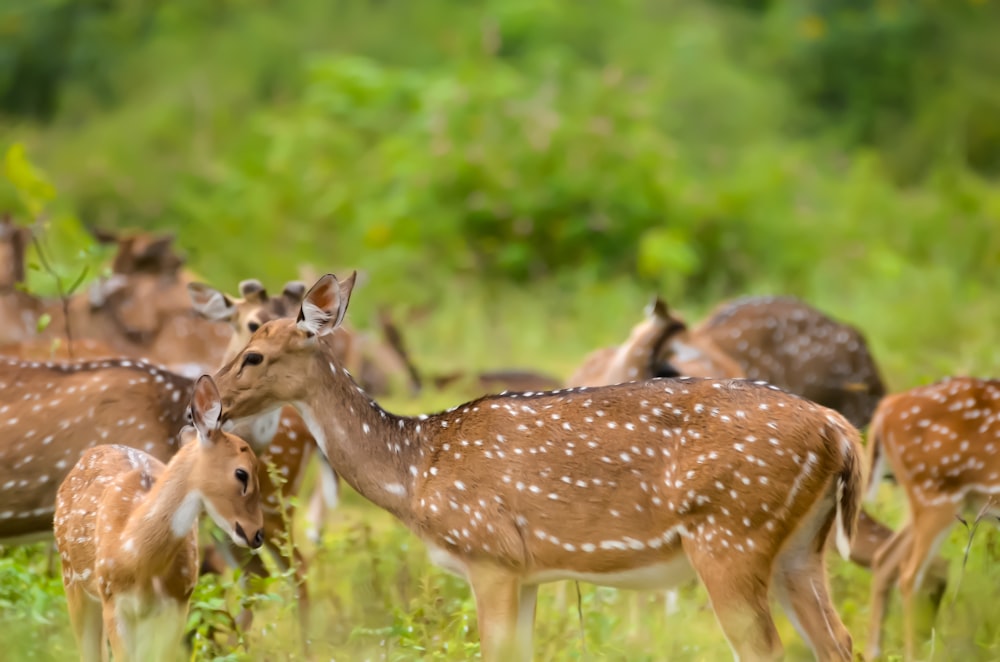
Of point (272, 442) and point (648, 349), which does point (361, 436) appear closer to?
point (272, 442)

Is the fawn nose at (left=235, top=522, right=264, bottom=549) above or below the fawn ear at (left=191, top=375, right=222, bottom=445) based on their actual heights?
below

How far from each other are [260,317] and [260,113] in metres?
12.8

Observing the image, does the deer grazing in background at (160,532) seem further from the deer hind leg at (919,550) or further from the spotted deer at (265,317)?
the deer hind leg at (919,550)

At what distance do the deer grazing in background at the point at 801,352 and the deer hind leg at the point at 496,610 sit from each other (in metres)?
4.30

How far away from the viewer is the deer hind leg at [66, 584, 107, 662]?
6.09 m

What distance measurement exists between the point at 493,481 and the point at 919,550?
2488 millimetres

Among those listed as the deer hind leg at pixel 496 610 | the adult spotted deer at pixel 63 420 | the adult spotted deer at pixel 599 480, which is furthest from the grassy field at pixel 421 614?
the adult spotted deer at pixel 599 480

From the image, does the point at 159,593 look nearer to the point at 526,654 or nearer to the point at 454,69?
the point at 526,654

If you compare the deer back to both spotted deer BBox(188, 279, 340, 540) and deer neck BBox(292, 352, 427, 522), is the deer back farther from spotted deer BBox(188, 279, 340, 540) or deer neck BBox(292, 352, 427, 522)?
spotted deer BBox(188, 279, 340, 540)

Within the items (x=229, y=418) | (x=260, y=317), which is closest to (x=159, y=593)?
(x=229, y=418)

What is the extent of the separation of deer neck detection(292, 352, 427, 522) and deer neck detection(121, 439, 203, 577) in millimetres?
578

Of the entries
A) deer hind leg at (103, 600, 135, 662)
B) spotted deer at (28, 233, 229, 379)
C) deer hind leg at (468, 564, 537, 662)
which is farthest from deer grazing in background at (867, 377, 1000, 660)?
spotted deer at (28, 233, 229, 379)

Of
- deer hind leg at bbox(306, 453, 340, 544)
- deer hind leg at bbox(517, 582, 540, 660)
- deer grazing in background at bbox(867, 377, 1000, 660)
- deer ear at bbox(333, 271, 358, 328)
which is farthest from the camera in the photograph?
deer hind leg at bbox(306, 453, 340, 544)

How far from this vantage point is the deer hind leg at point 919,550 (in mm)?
7184
